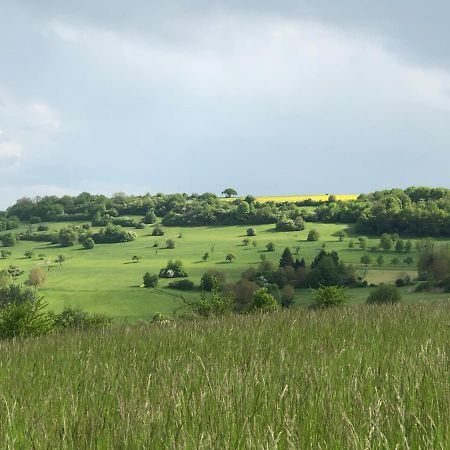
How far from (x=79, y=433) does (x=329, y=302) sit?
25.2 meters

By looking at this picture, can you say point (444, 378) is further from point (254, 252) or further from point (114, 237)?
point (114, 237)

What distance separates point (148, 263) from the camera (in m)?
119

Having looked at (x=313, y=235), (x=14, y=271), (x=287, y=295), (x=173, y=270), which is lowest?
(x=287, y=295)

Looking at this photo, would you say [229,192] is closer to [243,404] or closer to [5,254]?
[5,254]

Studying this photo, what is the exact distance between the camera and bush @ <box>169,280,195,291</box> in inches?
3807

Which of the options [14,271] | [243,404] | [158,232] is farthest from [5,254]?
[243,404]

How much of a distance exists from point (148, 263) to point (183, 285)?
2388 centimetres

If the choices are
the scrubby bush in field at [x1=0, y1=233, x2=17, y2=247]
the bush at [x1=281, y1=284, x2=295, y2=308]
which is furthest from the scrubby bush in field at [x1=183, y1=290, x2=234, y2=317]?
the scrubby bush in field at [x1=0, y1=233, x2=17, y2=247]

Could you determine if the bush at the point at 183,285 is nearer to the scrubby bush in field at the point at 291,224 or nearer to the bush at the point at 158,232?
the scrubby bush in field at the point at 291,224

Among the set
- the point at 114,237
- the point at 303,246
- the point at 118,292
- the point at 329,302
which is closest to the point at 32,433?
the point at 329,302

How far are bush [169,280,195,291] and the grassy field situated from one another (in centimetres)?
179

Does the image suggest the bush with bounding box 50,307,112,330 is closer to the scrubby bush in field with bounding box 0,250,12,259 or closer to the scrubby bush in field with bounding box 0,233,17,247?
the scrubby bush in field with bounding box 0,250,12,259

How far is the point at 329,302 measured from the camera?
27.2 m

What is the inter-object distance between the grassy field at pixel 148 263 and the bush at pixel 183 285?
179 centimetres
